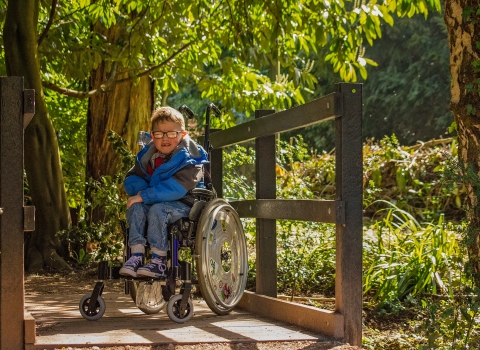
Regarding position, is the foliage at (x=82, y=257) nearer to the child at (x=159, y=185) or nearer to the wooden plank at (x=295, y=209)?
the wooden plank at (x=295, y=209)

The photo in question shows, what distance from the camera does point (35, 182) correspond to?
28.7ft

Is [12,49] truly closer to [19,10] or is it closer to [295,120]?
[19,10]

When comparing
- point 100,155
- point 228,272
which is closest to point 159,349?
point 228,272

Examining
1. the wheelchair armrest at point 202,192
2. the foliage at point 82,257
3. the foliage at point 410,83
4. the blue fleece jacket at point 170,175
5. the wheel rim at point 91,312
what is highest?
the foliage at point 410,83

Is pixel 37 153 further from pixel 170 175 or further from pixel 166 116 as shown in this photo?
pixel 170 175

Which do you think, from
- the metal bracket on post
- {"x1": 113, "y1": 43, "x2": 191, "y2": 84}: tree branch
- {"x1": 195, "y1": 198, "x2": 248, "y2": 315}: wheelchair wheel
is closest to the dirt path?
the metal bracket on post

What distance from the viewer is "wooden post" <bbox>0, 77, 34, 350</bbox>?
4.14 meters

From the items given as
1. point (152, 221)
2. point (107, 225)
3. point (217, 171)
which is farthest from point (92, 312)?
point (107, 225)

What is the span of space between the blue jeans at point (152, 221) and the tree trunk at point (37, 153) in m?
3.73

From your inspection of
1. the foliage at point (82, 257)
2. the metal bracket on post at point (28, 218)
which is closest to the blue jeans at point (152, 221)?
the metal bracket on post at point (28, 218)

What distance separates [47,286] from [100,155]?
300 centimetres

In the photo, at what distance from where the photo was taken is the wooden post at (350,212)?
181 inches

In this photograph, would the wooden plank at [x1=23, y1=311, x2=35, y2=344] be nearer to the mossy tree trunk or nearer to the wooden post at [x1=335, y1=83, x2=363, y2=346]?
the wooden post at [x1=335, y1=83, x2=363, y2=346]

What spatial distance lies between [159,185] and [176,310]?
2.43 feet
